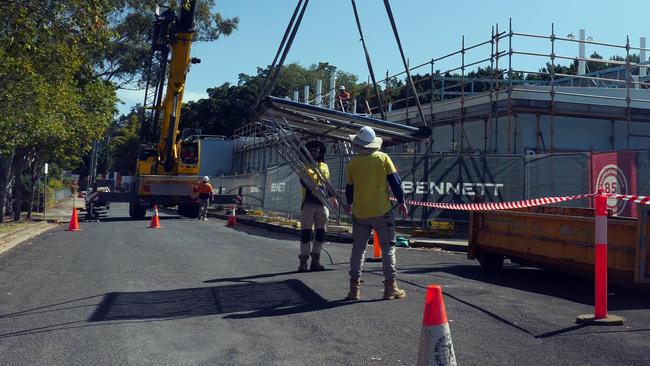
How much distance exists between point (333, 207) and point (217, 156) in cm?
4778

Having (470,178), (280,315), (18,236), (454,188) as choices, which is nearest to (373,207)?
(280,315)

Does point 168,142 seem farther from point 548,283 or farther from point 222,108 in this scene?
point 222,108

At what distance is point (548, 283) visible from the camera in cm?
961

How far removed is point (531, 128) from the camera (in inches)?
880

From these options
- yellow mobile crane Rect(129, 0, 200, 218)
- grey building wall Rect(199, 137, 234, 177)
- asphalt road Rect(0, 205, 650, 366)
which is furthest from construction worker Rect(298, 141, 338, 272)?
grey building wall Rect(199, 137, 234, 177)

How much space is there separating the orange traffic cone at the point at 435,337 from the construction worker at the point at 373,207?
316 cm

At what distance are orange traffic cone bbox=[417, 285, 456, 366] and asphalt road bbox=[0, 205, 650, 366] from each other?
96cm

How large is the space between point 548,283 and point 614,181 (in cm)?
640

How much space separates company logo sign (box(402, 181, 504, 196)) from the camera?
60.7 feet

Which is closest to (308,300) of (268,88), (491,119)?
(268,88)

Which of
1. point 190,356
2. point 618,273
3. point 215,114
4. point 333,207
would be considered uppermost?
point 215,114

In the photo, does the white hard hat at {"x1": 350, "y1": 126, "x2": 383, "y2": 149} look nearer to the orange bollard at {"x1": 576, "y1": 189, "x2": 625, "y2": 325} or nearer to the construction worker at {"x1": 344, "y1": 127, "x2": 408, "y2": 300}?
the construction worker at {"x1": 344, "y1": 127, "x2": 408, "y2": 300}

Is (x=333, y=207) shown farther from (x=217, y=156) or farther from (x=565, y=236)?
(x=217, y=156)

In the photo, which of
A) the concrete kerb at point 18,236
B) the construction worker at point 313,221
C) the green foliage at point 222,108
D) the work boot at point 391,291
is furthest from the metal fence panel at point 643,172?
the green foliage at point 222,108
